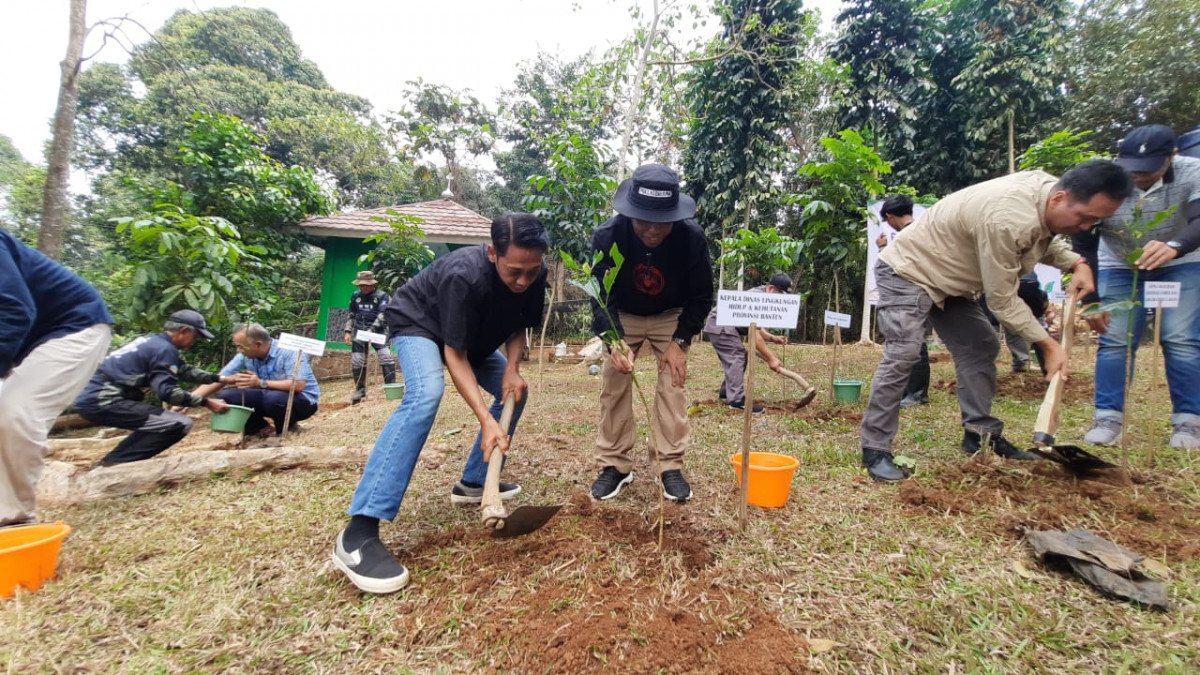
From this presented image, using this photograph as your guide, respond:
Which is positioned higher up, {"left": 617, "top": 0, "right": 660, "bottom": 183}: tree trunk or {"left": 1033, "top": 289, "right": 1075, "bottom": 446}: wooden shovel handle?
{"left": 617, "top": 0, "right": 660, "bottom": 183}: tree trunk

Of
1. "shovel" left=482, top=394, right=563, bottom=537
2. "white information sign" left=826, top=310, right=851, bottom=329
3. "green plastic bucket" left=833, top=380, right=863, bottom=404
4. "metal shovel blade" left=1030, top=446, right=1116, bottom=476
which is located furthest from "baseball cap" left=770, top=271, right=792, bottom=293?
"shovel" left=482, top=394, right=563, bottom=537

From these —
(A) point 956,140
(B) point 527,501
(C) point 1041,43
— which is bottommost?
(B) point 527,501

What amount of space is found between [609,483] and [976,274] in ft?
7.48

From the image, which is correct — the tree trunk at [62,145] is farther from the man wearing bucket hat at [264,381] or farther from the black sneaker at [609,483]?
the black sneaker at [609,483]

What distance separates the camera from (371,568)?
73.5 inches

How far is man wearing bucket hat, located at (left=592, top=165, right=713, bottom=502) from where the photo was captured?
2.60 metres

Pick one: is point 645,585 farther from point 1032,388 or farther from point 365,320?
point 365,320

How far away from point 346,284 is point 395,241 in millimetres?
3341

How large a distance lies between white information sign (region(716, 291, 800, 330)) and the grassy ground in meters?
0.94

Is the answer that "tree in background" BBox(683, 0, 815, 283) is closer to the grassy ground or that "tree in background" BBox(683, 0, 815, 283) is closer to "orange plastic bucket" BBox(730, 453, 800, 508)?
the grassy ground

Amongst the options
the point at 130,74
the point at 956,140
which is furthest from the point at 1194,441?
the point at 130,74

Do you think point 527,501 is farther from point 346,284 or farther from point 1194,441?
point 346,284

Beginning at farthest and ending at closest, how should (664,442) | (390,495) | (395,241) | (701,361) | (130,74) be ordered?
(130,74) → (701,361) → (395,241) → (664,442) → (390,495)

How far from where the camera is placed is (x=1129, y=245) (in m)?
2.85
